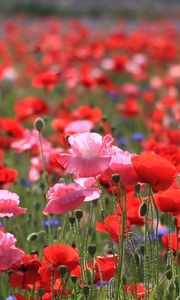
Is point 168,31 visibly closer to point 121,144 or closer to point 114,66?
point 114,66

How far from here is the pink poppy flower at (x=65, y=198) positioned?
5.23 ft

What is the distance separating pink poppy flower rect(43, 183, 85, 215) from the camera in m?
1.59

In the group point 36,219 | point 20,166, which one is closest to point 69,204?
point 36,219

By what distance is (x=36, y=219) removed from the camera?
284 cm

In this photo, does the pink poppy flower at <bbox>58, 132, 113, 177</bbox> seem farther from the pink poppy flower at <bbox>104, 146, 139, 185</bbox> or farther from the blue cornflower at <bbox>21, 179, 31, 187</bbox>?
the blue cornflower at <bbox>21, 179, 31, 187</bbox>

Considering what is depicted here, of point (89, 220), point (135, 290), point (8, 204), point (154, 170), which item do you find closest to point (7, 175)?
point (89, 220)

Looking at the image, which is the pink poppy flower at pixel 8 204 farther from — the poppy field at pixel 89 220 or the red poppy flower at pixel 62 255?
Result: the red poppy flower at pixel 62 255

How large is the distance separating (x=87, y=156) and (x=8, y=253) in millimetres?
259

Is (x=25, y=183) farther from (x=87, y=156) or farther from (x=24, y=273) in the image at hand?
(x=87, y=156)

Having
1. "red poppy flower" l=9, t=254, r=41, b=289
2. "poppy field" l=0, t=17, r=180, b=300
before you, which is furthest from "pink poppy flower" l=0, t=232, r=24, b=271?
"red poppy flower" l=9, t=254, r=41, b=289

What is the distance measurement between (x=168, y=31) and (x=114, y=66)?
2.86 meters

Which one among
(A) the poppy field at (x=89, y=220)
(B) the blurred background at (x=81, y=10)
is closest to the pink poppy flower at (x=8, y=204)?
(A) the poppy field at (x=89, y=220)

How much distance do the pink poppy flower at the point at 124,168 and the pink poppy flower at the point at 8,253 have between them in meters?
0.26

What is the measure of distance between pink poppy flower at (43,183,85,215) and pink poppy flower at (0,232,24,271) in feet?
0.33
